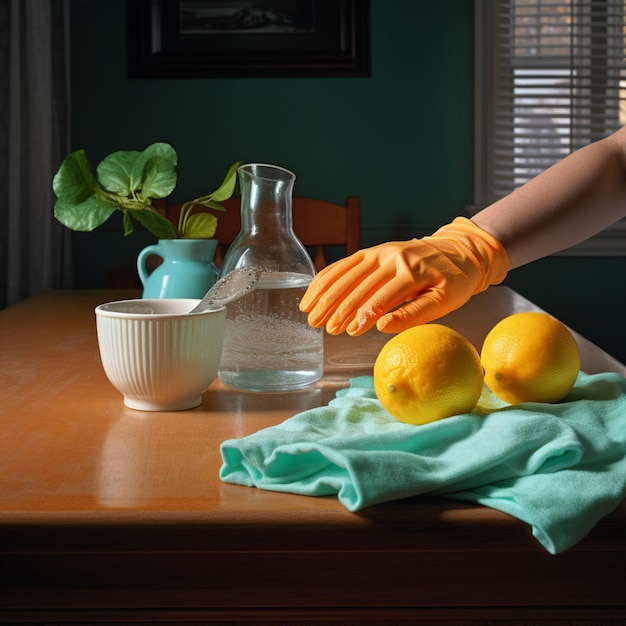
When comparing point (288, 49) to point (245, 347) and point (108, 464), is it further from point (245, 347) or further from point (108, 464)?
point (108, 464)

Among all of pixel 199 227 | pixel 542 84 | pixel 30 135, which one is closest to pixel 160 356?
pixel 199 227

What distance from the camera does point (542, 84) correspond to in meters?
2.86

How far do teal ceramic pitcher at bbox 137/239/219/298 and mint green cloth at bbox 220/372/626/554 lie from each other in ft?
1.67

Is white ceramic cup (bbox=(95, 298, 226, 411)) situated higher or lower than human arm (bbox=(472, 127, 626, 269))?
lower

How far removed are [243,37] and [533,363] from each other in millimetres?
2256

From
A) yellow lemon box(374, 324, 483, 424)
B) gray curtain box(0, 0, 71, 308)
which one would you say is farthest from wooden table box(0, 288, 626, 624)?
gray curtain box(0, 0, 71, 308)

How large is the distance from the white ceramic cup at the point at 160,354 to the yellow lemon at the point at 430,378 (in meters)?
0.20

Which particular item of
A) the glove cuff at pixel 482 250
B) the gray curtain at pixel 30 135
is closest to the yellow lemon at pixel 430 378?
the glove cuff at pixel 482 250

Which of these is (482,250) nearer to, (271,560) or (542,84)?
(271,560)

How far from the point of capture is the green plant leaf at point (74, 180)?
115 centimetres

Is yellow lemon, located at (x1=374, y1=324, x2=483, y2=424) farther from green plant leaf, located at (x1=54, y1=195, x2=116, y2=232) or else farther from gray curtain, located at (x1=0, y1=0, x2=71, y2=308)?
gray curtain, located at (x1=0, y1=0, x2=71, y2=308)

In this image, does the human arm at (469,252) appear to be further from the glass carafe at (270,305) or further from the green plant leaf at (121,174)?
the green plant leaf at (121,174)

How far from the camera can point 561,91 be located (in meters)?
2.89

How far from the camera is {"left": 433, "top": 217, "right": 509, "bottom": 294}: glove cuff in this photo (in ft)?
3.60
